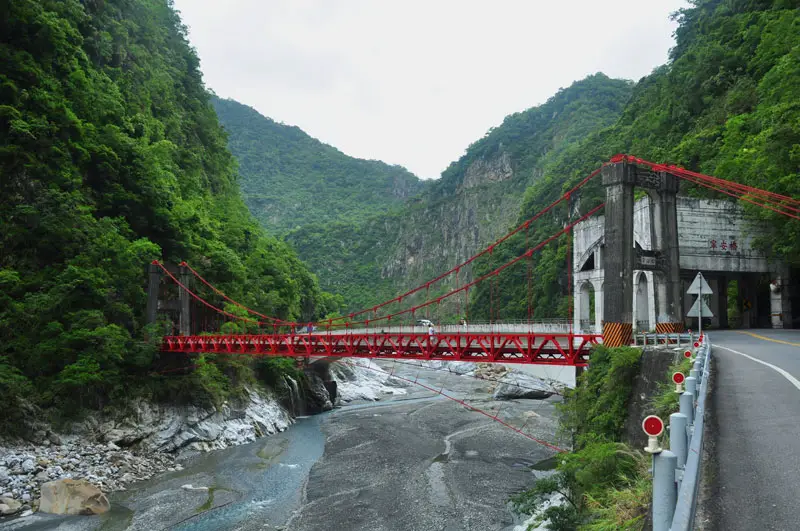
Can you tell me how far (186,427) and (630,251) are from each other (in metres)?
17.8

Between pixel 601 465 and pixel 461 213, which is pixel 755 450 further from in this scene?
pixel 461 213

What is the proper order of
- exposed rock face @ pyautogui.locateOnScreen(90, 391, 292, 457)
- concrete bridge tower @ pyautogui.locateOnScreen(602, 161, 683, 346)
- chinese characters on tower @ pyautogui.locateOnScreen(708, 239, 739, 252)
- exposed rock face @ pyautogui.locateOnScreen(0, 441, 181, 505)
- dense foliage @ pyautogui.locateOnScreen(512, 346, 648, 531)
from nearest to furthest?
dense foliage @ pyautogui.locateOnScreen(512, 346, 648, 531) < exposed rock face @ pyautogui.locateOnScreen(0, 441, 181, 505) < concrete bridge tower @ pyautogui.locateOnScreen(602, 161, 683, 346) < exposed rock face @ pyautogui.locateOnScreen(90, 391, 292, 457) < chinese characters on tower @ pyautogui.locateOnScreen(708, 239, 739, 252)

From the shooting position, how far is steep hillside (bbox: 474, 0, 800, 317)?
2083cm

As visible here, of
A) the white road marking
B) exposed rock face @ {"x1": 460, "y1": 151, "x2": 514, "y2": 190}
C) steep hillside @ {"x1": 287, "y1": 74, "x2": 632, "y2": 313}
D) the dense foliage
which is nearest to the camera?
the dense foliage

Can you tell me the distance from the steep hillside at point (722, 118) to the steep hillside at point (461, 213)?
3749cm

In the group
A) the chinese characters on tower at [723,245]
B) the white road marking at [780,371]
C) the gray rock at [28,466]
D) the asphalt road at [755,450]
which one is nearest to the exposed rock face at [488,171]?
the chinese characters on tower at [723,245]

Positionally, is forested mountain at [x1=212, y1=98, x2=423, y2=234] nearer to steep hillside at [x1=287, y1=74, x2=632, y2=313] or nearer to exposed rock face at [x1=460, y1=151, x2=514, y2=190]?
steep hillside at [x1=287, y1=74, x2=632, y2=313]

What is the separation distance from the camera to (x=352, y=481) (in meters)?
17.4

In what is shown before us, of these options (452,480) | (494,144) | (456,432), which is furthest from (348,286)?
(452,480)

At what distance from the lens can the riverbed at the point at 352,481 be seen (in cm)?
1395

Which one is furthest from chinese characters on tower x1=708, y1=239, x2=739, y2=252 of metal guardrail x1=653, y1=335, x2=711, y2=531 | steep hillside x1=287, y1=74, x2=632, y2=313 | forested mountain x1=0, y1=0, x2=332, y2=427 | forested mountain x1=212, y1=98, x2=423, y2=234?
forested mountain x1=212, y1=98, x2=423, y2=234

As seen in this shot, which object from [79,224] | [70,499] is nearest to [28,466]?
[70,499]

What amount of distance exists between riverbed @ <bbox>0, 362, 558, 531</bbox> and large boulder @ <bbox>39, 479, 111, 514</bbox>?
0.98ft

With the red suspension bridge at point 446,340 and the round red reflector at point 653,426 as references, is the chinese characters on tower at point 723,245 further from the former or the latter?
the round red reflector at point 653,426
